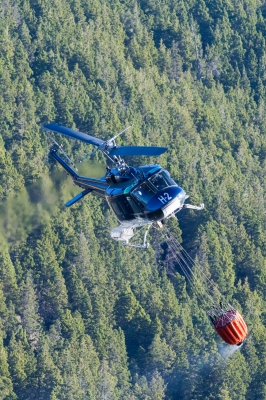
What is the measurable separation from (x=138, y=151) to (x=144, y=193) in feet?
12.7

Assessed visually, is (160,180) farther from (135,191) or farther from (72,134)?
(72,134)

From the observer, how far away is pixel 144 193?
296 ft

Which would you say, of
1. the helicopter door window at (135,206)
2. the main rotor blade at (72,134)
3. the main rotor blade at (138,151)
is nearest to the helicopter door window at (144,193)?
the helicopter door window at (135,206)

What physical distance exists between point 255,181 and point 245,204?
8.99 meters

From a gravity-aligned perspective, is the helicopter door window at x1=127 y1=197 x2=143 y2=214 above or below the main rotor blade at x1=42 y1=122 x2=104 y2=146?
below

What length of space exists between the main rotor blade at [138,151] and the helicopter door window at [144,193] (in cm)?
255

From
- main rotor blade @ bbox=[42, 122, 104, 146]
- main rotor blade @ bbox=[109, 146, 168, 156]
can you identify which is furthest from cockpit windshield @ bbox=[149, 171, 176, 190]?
main rotor blade @ bbox=[42, 122, 104, 146]

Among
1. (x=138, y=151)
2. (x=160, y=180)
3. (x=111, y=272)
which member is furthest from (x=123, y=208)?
(x=111, y=272)

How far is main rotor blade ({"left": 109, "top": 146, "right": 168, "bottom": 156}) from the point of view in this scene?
85938 millimetres

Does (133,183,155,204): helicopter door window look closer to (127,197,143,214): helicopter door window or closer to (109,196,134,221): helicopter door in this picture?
(127,197,143,214): helicopter door window

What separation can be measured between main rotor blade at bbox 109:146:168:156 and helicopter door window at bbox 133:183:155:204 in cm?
255

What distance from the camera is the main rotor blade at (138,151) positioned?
85938 millimetres

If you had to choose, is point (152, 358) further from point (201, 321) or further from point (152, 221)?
point (152, 221)

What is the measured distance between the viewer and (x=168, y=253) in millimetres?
167375
